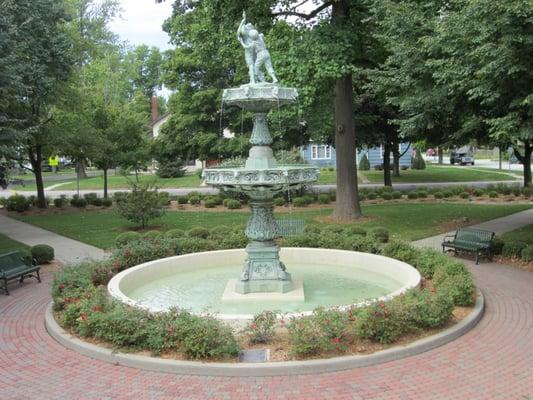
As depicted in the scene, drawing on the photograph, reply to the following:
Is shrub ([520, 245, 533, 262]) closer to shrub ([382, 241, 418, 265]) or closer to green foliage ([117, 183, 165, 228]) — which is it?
shrub ([382, 241, 418, 265])

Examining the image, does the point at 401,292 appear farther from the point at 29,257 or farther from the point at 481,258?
the point at 29,257

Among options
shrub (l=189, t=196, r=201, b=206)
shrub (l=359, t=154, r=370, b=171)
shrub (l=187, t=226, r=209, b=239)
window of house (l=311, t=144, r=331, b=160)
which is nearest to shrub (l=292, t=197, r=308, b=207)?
shrub (l=189, t=196, r=201, b=206)

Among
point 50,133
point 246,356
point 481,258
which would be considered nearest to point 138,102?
point 50,133

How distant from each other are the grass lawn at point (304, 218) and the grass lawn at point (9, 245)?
1.87 metres

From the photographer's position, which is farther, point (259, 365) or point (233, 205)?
point (233, 205)

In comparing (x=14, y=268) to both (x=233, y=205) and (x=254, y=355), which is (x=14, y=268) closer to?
(x=254, y=355)

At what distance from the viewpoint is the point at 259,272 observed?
10.5 meters

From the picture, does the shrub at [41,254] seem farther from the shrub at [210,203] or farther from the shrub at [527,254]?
the shrub at [527,254]

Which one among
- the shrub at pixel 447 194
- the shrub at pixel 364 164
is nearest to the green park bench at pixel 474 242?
the shrub at pixel 447 194

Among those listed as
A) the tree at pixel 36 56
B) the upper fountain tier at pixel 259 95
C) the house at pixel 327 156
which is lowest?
the house at pixel 327 156

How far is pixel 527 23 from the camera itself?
11.0m

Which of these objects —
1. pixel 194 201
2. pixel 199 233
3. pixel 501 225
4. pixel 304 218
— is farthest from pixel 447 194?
pixel 199 233

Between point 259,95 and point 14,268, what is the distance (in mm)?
7377

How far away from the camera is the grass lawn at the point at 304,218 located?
19.3 m
